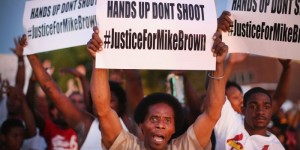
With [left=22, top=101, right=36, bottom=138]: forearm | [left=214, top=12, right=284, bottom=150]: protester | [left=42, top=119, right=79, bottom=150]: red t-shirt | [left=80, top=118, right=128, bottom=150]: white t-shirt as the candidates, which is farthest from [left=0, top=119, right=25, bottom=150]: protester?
[left=214, top=12, right=284, bottom=150]: protester

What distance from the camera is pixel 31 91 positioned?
7234 mm

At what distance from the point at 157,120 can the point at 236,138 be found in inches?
43.7

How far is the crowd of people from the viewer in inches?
170

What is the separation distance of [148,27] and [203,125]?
79cm

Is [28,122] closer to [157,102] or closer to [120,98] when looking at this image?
[120,98]

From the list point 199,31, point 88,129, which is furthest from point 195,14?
point 88,129

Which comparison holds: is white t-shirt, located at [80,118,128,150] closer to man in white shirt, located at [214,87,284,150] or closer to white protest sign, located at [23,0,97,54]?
white protest sign, located at [23,0,97,54]

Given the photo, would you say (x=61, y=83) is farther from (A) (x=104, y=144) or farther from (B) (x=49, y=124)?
(A) (x=104, y=144)

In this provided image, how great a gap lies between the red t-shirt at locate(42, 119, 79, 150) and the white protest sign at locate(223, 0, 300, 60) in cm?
261

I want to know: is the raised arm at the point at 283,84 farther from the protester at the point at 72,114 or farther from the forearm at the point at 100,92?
the forearm at the point at 100,92

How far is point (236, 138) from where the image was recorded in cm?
523

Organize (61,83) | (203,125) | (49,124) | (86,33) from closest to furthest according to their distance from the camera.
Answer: (203,125) → (86,33) → (49,124) → (61,83)

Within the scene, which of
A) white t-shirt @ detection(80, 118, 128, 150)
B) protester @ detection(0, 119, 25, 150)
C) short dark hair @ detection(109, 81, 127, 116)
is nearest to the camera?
white t-shirt @ detection(80, 118, 128, 150)

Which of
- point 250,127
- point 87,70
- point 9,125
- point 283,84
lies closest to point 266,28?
point 250,127
